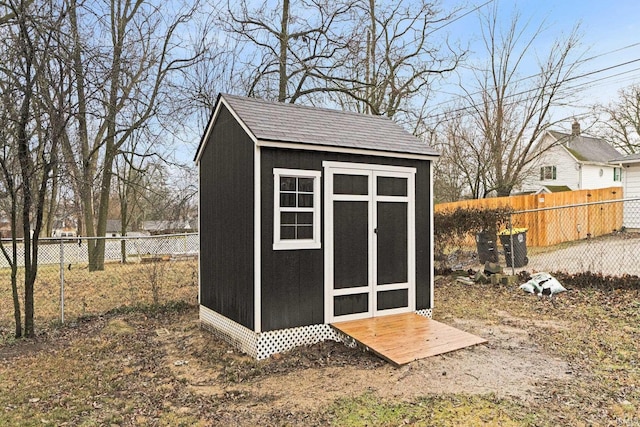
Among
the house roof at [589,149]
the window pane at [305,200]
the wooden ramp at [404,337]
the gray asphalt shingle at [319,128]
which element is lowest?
the wooden ramp at [404,337]

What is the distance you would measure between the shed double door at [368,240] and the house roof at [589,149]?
19.6 m

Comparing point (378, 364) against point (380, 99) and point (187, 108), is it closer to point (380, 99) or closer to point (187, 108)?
point (187, 108)

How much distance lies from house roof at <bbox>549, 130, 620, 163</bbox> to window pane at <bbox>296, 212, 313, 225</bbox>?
20846 mm

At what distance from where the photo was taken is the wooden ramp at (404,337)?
4395mm

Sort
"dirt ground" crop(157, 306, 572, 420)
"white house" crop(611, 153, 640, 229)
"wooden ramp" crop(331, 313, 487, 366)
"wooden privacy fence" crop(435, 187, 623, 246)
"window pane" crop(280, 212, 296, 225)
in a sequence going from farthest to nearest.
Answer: "white house" crop(611, 153, 640, 229) → "wooden privacy fence" crop(435, 187, 623, 246) → "window pane" crop(280, 212, 296, 225) → "wooden ramp" crop(331, 313, 487, 366) → "dirt ground" crop(157, 306, 572, 420)

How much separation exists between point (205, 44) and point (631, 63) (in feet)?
47.8

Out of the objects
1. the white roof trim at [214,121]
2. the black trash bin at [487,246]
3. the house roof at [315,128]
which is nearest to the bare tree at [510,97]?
the black trash bin at [487,246]

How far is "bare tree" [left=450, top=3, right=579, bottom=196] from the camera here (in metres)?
→ 17.8

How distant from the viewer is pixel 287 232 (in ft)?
16.6

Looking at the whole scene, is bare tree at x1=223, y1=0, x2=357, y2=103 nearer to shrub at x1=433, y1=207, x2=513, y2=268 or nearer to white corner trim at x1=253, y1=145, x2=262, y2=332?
shrub at x1=433, y1=207, x2=513, y2=268

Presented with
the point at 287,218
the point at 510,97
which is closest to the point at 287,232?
the point at 287,218

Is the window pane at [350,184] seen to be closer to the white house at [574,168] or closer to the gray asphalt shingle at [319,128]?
the gray asphalt shingle at [319,128]

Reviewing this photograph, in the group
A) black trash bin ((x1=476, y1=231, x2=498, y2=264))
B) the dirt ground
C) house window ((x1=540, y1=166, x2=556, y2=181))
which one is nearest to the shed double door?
the dirt ground

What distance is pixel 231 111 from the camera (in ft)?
17.8
